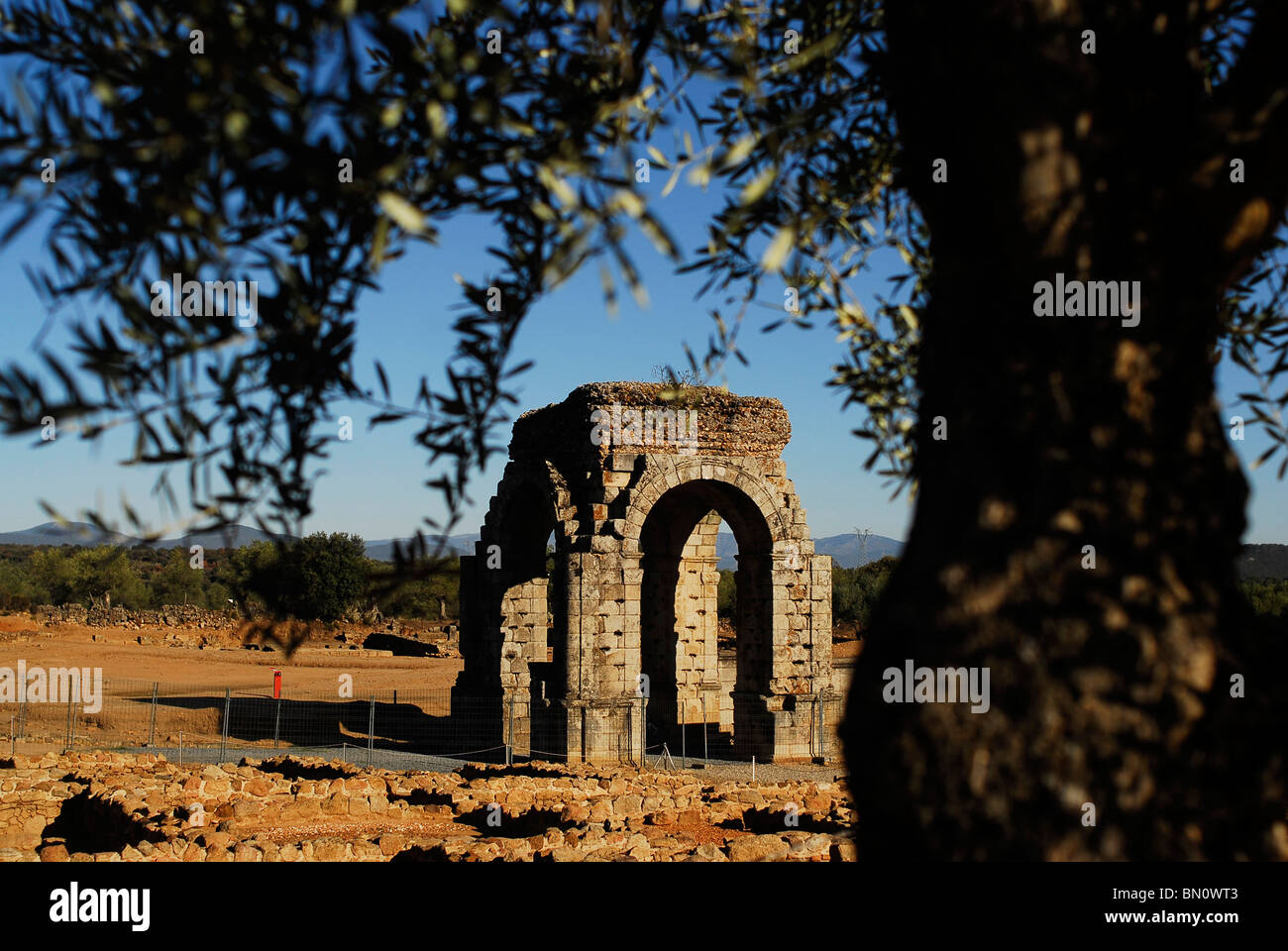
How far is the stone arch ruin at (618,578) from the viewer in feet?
60.8

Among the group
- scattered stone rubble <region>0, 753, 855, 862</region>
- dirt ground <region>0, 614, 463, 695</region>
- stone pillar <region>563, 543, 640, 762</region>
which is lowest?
dirt ground <region>0, 614, 463, 695</region>

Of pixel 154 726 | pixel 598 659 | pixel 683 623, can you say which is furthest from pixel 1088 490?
pixel 154 726

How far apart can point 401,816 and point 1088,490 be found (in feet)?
38.3

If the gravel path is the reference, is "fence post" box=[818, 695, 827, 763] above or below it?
above

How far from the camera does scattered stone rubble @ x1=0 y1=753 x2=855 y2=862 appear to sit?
9.21 m

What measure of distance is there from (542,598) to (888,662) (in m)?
19.0

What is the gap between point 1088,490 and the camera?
2.84m

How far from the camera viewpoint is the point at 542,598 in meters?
21.8

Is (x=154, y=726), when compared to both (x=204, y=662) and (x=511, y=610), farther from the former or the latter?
(x=204, y=662)

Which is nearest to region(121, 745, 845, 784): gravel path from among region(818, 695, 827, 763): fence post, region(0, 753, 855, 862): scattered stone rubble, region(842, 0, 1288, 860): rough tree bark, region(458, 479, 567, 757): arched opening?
region(818, 695, 827, 763): fence post

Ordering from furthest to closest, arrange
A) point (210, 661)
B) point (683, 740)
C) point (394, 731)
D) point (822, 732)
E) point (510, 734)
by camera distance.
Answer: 1. point (210, 661)
2. point (394, 731)
3. point (510, 734)
4. point (683, 740)
5. point (822, 732)

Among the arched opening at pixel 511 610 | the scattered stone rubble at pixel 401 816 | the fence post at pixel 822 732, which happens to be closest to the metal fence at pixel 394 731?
the fence post at pixel 822 732

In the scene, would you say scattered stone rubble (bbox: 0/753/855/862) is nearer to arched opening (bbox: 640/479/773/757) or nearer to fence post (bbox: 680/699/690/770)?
fence post (bbox: 680/699/690/770)

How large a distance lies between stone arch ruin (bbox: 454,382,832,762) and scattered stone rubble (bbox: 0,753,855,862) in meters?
3.41
